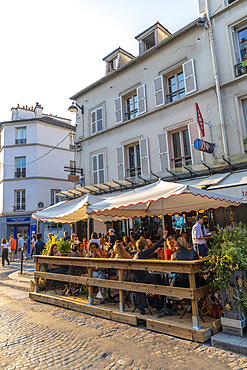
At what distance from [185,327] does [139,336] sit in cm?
75

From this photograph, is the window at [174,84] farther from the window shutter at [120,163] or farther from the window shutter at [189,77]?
the window shutter at [120,163]

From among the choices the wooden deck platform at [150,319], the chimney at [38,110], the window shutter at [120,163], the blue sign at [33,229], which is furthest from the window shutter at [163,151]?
the chimney at [38,110]

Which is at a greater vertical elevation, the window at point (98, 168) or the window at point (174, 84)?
the window at point (174, 84)

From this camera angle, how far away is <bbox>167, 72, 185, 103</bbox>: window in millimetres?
11977

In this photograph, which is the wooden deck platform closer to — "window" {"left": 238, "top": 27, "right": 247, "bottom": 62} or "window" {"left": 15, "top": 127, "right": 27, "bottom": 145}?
"window" {"left": 238, "top": 27, "right": 247, "bottom": 62}

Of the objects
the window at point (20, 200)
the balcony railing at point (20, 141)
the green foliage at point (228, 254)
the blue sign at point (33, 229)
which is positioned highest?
the balcony railing at point (20, 141)

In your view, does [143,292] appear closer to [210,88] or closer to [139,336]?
[139,336]

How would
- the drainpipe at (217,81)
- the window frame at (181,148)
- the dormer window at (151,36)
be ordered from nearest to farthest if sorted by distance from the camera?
the drainpipe at (217,81), the window frame at (181,148), the dormer window at (151,36)

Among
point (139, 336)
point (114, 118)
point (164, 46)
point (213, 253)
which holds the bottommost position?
point (139, 336)

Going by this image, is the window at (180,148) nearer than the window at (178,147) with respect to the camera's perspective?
No

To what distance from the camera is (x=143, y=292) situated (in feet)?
15.1

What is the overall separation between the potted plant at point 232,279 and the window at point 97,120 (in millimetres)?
12441

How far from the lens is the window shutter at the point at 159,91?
12320 mm

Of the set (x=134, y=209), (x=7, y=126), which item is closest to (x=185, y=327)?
(x=134, y=209)
